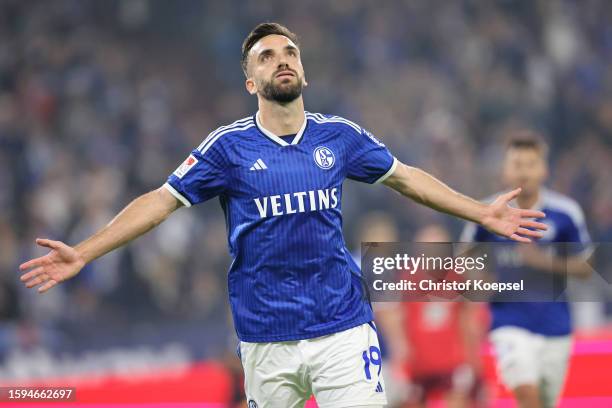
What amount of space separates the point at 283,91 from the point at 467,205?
36.7 inches

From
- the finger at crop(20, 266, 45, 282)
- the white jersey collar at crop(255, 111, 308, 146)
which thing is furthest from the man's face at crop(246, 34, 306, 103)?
the finger at crop(20, 266, 45, 282)

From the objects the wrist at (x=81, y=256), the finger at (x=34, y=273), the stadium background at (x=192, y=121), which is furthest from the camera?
the stadium background at (x=192, y=121)

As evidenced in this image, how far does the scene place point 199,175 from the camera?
181 inches

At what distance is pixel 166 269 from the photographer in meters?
13.2

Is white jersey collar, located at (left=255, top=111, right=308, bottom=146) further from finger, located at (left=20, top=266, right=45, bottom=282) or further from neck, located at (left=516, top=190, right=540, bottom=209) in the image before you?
neck, located at (left=516, top=190, right=540, bottom=209)

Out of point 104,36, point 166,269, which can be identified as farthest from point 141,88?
point 166,269

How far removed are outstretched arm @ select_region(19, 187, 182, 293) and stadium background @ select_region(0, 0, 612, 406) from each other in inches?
207

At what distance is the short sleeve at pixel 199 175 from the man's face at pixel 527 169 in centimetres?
275

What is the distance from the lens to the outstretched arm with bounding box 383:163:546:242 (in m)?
4.67

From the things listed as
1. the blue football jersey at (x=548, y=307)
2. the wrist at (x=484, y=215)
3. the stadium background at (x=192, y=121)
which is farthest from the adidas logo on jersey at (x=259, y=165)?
the stadium background at (x=192, y=121)

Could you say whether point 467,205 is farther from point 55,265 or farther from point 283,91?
point 55,265

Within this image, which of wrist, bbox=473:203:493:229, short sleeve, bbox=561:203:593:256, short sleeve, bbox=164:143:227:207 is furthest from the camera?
short sleeve, bbox=561:203:593:256

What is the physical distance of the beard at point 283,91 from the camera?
15.0 ft

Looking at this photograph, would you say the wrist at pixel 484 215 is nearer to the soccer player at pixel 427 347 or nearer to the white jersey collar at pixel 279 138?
the white jersey collar at pixel 279 138
